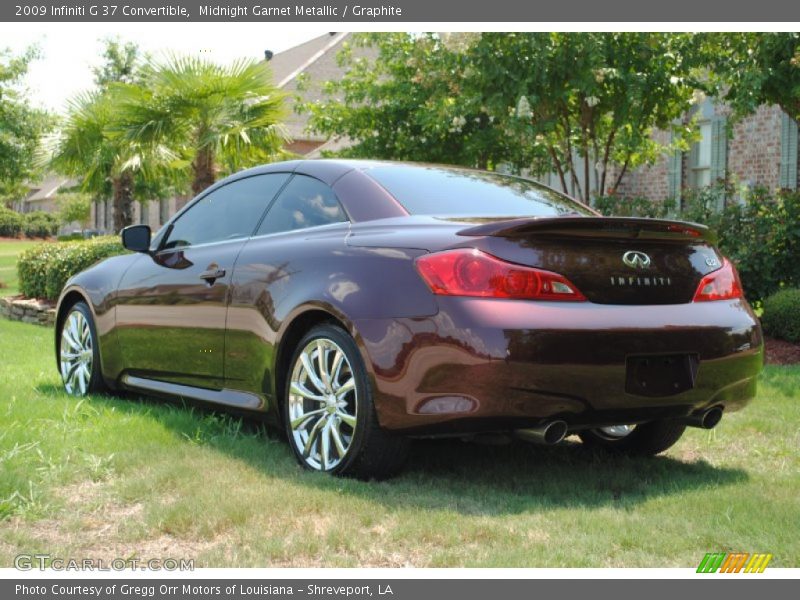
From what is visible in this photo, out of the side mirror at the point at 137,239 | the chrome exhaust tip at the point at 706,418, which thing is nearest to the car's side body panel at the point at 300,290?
the side mirror at the point at 137,239

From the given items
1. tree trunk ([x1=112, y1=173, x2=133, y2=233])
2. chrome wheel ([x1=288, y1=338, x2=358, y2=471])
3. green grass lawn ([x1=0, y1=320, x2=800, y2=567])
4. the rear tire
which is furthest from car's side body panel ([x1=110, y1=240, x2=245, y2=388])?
tree trunk ([x1=112, y1=173, x2=133, y2=233])

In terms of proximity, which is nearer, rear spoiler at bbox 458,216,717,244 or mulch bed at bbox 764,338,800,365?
rear spoiler at bbox 458,216,717,244

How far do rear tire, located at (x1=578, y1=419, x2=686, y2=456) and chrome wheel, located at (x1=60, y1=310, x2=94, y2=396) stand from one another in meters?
3.32

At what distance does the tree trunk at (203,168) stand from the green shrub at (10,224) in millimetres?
53582

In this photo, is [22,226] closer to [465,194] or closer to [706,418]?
[465,194]

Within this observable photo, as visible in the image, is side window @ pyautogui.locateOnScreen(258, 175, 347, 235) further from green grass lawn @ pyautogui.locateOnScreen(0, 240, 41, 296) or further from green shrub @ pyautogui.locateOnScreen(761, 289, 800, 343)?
green grass lawn @ pyautogui.locateOnScreen(0, 240, 41, 296)

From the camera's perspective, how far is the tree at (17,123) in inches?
955

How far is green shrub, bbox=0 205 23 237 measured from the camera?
65.1 meters

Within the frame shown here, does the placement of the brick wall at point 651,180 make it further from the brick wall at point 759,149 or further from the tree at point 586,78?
the tree at point 586,78

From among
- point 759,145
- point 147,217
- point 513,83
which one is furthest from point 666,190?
point 147,217

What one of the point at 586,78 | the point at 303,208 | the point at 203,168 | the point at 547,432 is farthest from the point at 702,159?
the point at 547,432

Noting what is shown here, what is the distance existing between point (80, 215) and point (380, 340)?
177 feet

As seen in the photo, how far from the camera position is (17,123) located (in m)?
24.4

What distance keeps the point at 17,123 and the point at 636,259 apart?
74.7 feet
